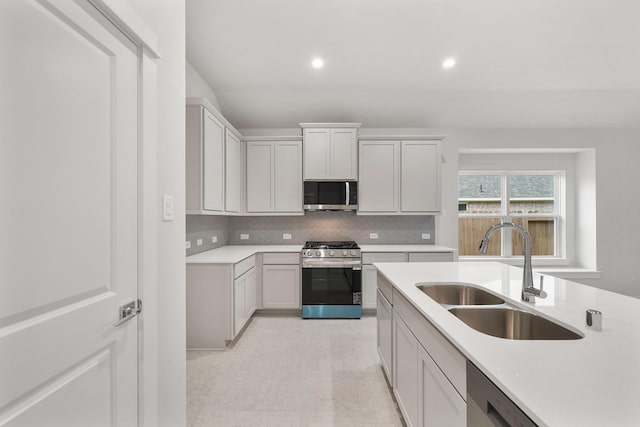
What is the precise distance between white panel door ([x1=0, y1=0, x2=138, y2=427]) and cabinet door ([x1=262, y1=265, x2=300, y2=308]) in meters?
2.55

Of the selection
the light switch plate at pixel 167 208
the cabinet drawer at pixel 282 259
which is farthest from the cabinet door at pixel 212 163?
the light switch plate at pixel 167 208

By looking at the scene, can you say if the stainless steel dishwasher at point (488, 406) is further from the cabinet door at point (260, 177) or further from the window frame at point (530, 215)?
the window frame at point (530, 215)

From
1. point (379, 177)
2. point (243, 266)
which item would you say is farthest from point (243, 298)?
point (379, 177)

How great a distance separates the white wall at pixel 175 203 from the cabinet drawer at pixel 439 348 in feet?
4.18

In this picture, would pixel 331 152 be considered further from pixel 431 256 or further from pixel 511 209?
pixel 511 209

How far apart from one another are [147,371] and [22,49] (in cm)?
127

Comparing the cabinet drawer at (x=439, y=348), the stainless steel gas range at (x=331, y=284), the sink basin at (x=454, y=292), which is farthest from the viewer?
the stainless steel gas range at (x=331, y=284)

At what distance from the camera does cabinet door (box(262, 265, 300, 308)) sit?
380 cm

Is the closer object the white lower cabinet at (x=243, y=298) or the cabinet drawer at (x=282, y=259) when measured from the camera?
the white lower cabinet at (x=243, y=298)

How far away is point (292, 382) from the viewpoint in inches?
91.4

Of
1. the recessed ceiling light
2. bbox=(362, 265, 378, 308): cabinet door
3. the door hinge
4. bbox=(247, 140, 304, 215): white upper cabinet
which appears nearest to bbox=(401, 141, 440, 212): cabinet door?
the recessed ceiling light

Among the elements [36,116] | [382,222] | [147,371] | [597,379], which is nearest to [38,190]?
[36,116]

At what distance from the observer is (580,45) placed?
3.04 meters

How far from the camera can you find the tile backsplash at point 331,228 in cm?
449
